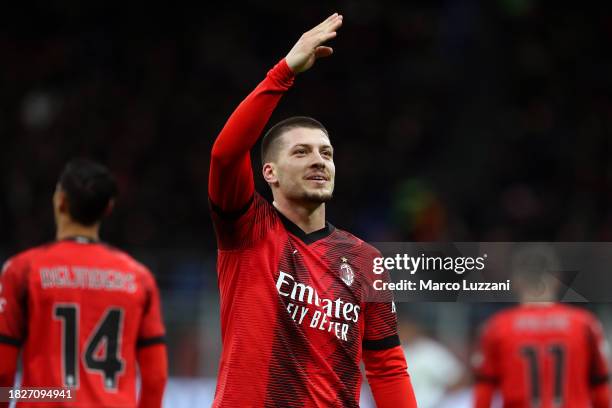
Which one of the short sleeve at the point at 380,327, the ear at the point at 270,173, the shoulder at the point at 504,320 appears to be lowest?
the short sleeve at the point at 380,327

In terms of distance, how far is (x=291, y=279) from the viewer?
3.87 metres

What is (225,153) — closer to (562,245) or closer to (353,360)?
(353,360)

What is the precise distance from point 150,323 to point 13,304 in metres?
0.67

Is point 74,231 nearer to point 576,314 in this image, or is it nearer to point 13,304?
point 13,304

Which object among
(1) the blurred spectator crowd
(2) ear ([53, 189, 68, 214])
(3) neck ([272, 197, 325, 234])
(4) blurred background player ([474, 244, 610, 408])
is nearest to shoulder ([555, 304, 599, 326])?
(4) blurred background player ([474, 244, 610, 408])

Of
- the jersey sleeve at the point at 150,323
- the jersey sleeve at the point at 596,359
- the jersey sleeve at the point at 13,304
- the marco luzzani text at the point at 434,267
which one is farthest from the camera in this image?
the jersey sleeve at the point at 596,359

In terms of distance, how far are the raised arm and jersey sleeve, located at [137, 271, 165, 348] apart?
53.7 inches

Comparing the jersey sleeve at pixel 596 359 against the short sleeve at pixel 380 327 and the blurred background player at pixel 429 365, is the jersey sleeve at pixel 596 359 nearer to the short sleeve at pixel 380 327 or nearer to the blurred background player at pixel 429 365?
the blurred background player at pixel 429 365

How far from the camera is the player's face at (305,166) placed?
3.96 metres

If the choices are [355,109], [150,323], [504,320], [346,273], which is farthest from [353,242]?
[355,109]

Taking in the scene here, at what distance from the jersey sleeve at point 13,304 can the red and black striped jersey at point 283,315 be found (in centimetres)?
114

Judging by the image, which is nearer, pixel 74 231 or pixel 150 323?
pixel 74 231

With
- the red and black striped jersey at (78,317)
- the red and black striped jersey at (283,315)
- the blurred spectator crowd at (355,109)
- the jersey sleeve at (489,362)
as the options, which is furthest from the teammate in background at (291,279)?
the blurred spectator crowd at (355,109)

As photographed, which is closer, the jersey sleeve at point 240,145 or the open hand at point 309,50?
the jersey sleeve at point 240,145
